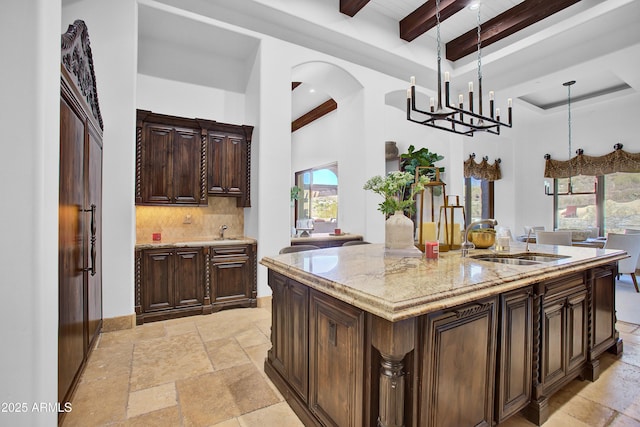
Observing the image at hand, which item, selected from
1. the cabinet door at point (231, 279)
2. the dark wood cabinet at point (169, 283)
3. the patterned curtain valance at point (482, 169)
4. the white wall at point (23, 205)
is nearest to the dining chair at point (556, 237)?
the patterned curtain valance at point (482, 169)

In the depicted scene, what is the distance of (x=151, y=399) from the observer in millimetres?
2082

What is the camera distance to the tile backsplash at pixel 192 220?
13.1ft

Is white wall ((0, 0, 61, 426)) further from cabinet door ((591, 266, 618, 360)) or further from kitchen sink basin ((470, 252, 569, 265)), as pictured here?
cabinet door ((591, 266, 618, 360))

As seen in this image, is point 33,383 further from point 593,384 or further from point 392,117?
point 392,117

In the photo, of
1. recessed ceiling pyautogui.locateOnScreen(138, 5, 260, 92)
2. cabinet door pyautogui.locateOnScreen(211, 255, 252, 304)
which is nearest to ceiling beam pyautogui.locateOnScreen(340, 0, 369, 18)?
recessed ceiling pyautogui.locateOnScreen(138, 5, 260, 92)

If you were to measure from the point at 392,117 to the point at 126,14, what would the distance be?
5.10 m

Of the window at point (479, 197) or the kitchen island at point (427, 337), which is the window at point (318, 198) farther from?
the kitchen island at point (427, 337)

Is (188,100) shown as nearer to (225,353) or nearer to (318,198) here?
(225,353)

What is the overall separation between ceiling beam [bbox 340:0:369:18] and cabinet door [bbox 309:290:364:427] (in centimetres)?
392

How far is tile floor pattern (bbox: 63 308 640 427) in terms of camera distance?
6.17ft

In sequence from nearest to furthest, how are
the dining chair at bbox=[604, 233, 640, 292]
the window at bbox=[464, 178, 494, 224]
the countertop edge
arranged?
the countertop edge
the dining chair at bbox=[604, 233, 640, 292]
the window at bbox=[464, 178, 494, 224]

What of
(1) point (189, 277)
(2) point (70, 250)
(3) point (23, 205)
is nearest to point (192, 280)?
(1) point (189, 277)

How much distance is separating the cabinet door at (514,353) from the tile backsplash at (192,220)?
3.63 m

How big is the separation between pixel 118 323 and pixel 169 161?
1887 millimetres
